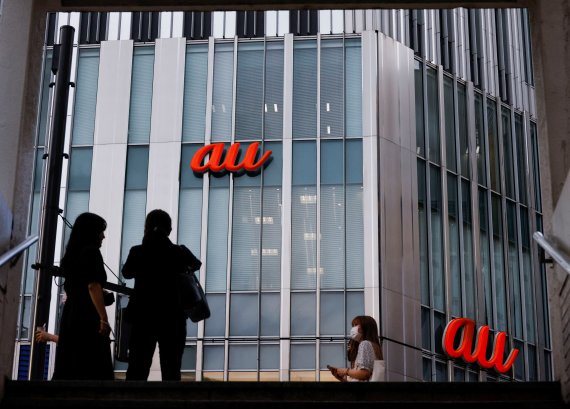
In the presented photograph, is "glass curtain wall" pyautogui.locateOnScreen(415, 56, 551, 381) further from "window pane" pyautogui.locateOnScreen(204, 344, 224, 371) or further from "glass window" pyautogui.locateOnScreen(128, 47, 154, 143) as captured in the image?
"glass window" pyautogui.locateOnScreen(128, 47, 154, 143)

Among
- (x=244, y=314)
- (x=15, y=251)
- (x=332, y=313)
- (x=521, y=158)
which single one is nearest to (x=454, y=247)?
(x=332, y=313)

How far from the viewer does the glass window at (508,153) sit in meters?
36.3

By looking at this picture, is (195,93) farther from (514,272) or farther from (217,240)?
(514,272)

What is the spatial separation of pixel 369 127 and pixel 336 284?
4.10 metres

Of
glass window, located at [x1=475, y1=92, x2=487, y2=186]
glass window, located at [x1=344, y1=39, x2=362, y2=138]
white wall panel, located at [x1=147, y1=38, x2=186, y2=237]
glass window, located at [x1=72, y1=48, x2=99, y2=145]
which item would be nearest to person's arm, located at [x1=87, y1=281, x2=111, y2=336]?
white wall panel, located at [x1=147, y1=38, x2=186, y2=237]

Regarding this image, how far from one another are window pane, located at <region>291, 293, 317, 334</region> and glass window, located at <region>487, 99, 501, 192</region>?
768cm

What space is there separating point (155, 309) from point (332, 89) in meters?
23.0

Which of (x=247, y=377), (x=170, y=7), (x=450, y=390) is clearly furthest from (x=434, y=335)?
(x=450, y=390)

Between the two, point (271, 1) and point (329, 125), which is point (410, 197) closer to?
point (329, 125)

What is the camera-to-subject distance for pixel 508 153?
1451 inches

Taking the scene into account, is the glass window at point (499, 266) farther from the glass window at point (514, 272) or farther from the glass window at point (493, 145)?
the glass window at point (493, 145)

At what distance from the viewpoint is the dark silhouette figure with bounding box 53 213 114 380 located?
30.5 ft

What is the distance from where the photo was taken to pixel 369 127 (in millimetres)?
31781

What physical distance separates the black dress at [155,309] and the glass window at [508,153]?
89.7ft
